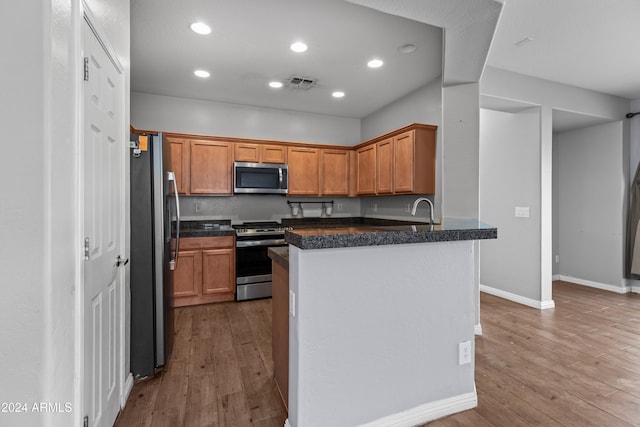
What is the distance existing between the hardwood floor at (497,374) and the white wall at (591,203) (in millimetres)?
1307

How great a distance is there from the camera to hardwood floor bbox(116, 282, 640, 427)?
182 cm

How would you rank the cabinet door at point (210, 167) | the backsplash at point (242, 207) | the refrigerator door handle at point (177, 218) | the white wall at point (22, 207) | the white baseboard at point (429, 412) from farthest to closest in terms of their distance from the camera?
the backsplash at point (242, 207) → the cabinet door at point (210, 167) → the refrigerator door handle at point (177, 218) → the white baseboard at point (429, 412) → the white wall at point (22, 207)

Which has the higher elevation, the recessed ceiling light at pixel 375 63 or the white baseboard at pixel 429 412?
the recessed ceiling light at pixel 375 63

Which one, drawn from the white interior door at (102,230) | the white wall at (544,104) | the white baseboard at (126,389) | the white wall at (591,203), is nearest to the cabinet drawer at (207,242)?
the white baseboard at (126,389)

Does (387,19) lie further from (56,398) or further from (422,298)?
A: (56,398)

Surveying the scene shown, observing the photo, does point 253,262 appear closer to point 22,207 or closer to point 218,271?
point 218,271

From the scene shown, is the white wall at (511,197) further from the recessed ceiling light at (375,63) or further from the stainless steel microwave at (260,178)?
the stainless steel microwave at (260,178)

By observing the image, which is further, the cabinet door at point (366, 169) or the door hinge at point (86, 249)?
the cabinet door at point (366, 169)

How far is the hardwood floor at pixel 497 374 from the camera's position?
1815 millimetres

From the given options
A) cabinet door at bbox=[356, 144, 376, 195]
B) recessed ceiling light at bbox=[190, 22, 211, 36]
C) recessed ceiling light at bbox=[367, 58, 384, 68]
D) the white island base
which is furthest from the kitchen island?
cabinet door at bbox=[356, 144, 376, 195]

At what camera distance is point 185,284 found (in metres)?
3.80

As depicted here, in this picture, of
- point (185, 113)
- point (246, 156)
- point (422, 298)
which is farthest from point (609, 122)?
point (185, 113)

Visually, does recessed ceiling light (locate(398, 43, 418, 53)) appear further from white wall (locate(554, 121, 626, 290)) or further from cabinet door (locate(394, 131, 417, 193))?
white wall (locate(554, 121, 626, 290))

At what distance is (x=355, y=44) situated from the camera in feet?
9.45
